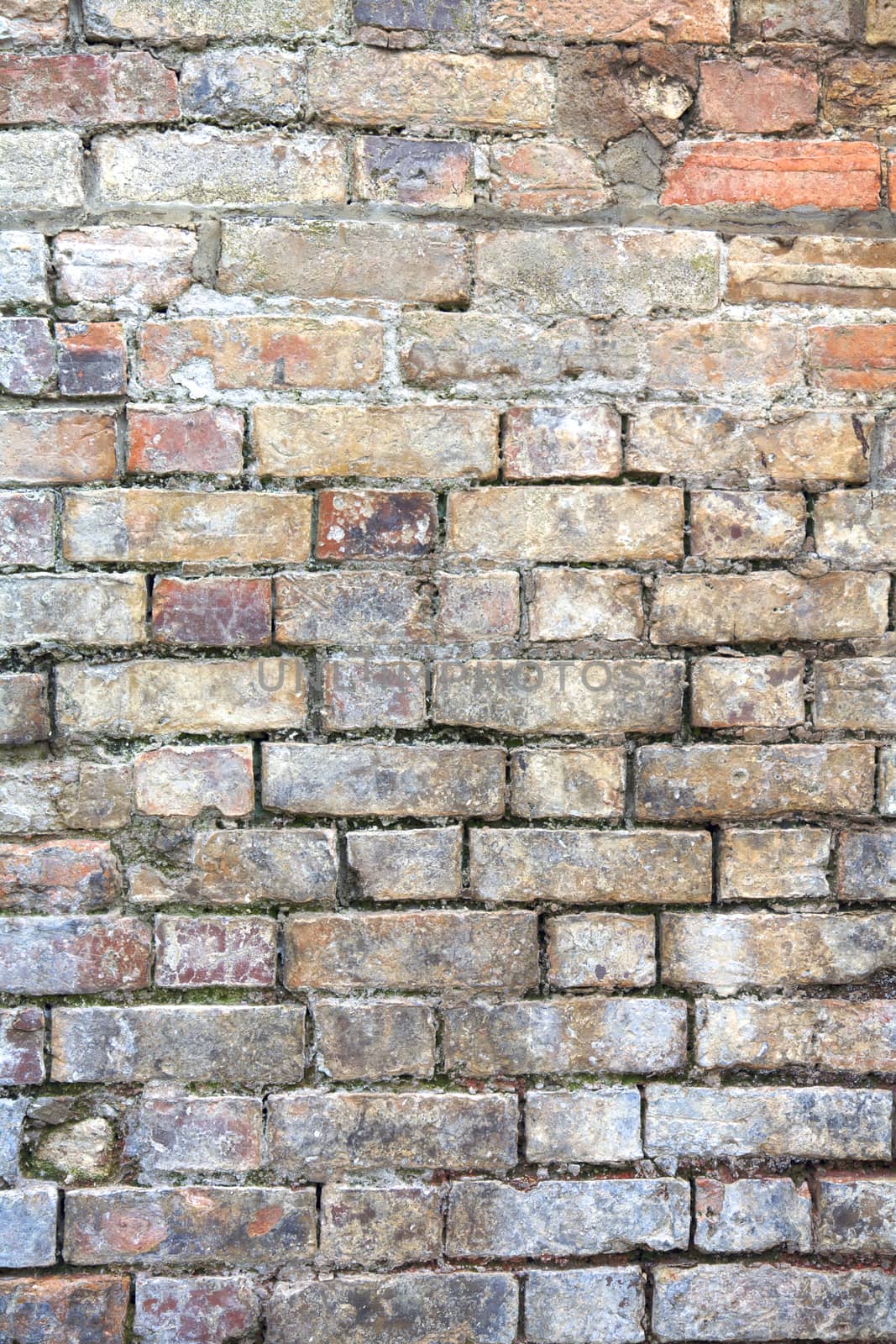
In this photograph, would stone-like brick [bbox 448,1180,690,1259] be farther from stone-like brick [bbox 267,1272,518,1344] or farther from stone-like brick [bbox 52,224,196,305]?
stone-like brick [bbox 52,224,196,305]

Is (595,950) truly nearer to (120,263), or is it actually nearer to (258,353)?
(258,353)

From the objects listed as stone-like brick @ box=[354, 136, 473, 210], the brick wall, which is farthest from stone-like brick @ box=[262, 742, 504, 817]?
stone-like brick @ box=[354, 136, 473, 210]

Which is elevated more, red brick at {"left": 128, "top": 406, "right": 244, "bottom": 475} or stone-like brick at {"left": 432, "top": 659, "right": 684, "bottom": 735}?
red brick at {"left": 128, "top": 406, "right": 244, "bottom": 475}

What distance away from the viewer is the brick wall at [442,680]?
4.30ft

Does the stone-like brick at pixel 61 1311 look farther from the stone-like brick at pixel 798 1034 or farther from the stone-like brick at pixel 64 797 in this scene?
the stone-like brick at pixel 798 1034

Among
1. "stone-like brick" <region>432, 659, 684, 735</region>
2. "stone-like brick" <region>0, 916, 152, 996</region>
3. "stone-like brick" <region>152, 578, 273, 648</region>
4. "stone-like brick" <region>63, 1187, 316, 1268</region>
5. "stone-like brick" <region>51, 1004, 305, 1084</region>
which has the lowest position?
"stone-like brick" <region>63, 1187, 316, 1268</region>

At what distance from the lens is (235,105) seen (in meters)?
1.32

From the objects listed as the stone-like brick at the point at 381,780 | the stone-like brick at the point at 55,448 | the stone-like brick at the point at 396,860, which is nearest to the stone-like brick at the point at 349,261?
the stone-like brick at the point at 55,448

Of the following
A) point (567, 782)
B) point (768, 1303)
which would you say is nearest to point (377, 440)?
point (567, 782)

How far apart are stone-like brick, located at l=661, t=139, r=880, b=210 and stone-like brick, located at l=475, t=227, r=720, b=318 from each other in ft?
0.22

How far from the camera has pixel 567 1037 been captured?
1334 millimetres

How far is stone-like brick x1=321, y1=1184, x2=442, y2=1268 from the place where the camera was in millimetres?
1312

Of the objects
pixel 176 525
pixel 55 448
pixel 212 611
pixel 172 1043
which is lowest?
pixel 172 1043

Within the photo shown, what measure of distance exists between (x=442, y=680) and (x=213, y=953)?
484 mm
